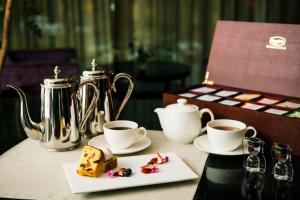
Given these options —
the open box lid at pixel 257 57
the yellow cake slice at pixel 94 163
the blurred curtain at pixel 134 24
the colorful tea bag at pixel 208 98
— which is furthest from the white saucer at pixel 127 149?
the blurred curtain at pixel 134 24

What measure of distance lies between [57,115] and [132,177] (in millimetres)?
268

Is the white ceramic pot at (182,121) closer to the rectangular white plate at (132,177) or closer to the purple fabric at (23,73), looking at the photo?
the rectangular white plate at (132,177)

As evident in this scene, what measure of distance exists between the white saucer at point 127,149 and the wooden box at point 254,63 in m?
0.19

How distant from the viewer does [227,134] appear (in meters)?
1.01

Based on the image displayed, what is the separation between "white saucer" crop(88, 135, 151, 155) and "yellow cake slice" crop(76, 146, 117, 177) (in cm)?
11

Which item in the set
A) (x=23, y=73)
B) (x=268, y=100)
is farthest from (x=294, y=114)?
(x=23, y=73)

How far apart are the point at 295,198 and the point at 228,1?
4.04 metres

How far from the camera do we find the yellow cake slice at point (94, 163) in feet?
2.97

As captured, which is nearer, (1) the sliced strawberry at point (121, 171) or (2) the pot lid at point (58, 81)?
(1) the sliced strawberry at point (121, 171)

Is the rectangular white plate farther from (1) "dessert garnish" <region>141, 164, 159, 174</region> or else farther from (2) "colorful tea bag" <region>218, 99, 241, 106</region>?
(2) "colorful tea bag" <region>218, 99, 241, 106</region>

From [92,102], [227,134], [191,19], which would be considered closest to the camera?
[227,134]

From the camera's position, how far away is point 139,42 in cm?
488

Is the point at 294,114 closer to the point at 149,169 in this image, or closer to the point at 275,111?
the point at 275,111

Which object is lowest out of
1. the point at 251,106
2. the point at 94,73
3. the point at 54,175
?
the point at 54,175
